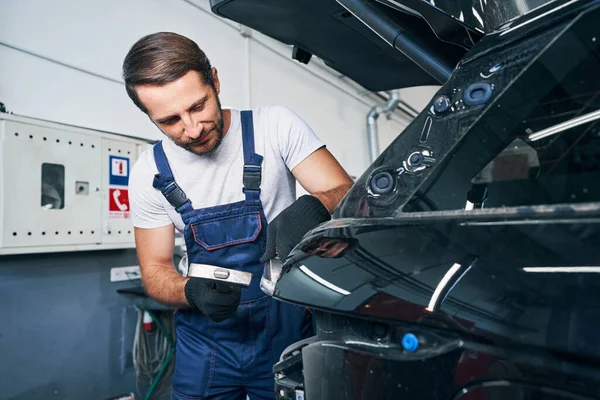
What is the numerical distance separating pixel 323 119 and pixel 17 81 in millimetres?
2601

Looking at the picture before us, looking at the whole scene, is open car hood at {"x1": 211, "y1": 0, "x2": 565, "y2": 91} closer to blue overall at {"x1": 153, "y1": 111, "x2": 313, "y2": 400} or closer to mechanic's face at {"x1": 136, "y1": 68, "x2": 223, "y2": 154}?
mechanic's face at {"x1": 136, "y1": 68, "x2": 223, "y2": 154}

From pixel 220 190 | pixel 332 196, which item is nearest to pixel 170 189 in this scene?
pixel 220 190

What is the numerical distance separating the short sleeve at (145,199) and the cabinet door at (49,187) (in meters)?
0.62

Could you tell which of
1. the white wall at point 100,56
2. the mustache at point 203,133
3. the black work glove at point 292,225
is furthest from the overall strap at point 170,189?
the white wall at point 100,56

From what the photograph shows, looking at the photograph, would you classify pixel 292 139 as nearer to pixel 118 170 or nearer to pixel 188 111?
pixel 188 111

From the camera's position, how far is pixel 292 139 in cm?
131

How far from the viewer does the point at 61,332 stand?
1900 millimetres

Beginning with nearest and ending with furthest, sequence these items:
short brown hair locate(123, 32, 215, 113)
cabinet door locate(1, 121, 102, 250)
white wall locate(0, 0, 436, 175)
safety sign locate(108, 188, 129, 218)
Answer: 1. short brown hair locate(123, 32, 215, 113)
2. cabinet door locate(1, 121, 102, 250)
3. white wall locate(0, 0, 436, 175)
4. safety sign locate(108, 188, 129, 218)

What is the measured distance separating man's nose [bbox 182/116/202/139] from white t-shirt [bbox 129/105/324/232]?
101mm

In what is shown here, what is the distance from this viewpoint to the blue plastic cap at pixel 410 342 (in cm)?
52

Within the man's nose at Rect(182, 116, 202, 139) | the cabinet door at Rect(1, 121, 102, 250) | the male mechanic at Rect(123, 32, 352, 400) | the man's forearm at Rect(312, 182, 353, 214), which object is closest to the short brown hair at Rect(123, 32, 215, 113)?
the male mechanic at Rect(123, 32, 352, 400)

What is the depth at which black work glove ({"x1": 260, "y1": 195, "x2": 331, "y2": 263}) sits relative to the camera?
0.87m

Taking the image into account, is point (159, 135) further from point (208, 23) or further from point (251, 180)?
point (251, 180)

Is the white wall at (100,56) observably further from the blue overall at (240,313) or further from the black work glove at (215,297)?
the black work glove at (215,297)
